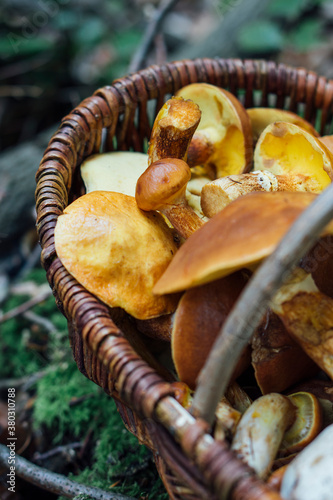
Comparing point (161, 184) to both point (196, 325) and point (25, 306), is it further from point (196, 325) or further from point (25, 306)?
point (25, 306)

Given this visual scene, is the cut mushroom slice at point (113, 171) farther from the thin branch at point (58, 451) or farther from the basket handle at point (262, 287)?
the thin branch at point (58, 451)

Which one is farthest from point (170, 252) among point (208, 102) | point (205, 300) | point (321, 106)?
point (321, 106)

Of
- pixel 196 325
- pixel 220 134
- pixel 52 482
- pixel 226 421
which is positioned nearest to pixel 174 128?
pixel 220 134

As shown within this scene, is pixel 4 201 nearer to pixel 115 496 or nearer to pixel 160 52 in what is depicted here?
pixel 160 52

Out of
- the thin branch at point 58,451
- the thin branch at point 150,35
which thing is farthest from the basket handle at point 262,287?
the thin branch at point 150,35

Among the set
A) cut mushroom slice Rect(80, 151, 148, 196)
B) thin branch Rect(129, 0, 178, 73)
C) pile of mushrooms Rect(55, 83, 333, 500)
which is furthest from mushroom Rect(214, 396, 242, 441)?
thin branch Rect(129, 0, 178, 73)
